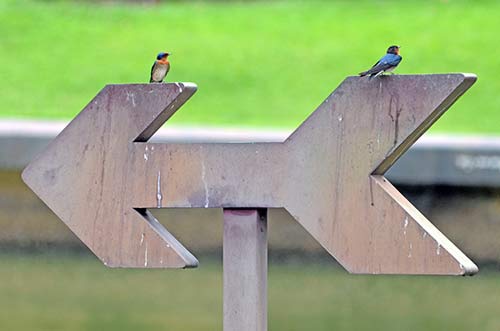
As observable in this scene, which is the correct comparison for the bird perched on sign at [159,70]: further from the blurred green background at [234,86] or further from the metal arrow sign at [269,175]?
the blurred green background at [234,86]

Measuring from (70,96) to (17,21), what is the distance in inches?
145

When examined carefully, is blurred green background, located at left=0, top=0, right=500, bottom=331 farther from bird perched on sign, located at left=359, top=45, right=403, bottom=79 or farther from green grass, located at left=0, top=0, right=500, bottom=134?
bird perched on sign, located at left=359, top=45, right=403, bottom=79

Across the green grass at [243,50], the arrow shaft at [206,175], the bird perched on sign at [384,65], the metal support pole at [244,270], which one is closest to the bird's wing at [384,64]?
the bird perched on sign at [384,65]

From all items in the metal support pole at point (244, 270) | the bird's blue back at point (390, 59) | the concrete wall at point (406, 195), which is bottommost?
the metal support pole at point (244, 270)

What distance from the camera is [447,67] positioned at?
1895 cm

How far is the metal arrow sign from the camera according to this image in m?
3.37

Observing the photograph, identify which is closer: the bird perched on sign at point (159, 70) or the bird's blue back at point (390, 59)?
the bird's blue back at point (390, 59)

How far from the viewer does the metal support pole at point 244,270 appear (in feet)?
11.7

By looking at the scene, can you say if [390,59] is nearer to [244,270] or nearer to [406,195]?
[244,270]

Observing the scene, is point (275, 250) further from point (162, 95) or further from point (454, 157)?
point (162, 95)

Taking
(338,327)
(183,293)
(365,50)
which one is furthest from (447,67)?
(338,327)

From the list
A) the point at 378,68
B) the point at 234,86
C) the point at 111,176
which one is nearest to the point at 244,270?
the point at 111,176

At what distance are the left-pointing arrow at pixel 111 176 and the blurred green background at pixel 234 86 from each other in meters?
5.22

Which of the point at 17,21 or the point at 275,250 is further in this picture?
the point at 17,21
